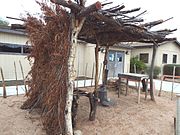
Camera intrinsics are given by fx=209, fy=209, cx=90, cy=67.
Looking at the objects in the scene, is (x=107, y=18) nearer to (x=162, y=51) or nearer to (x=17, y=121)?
(x=17, y=121)

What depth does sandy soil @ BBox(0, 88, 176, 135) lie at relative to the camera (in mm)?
5191

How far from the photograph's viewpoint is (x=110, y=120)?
5.89m

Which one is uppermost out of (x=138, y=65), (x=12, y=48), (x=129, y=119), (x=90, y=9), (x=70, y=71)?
(x=90, y=9)

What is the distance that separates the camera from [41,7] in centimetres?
505

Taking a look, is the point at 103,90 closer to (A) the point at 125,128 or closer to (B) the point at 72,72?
(A) the point at 125,128

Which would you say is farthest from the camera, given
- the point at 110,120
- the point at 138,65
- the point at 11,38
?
the point at 138,65

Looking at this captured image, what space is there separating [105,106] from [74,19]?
370 centimetres

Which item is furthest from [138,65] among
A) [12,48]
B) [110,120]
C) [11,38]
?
[110,120]

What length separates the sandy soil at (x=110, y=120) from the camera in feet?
17.0

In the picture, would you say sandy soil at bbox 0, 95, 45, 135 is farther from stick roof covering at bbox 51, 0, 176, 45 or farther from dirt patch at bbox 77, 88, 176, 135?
stick roof covering at bbox 51, 0, 176, 45

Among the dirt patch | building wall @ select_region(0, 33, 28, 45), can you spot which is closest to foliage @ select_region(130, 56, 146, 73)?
building wall @ select_region(0, 33, 28, 45)

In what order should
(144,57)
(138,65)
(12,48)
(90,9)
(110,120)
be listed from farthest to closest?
1. (144,57)
2. (138,65)
3. (12,48)
4. (110,120)
5. (90,9)

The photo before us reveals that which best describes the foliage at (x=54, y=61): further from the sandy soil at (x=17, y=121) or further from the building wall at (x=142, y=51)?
the building wall at (x=142, y=51)

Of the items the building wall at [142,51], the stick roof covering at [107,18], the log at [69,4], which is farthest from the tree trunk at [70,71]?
the building wall at [142,51]
